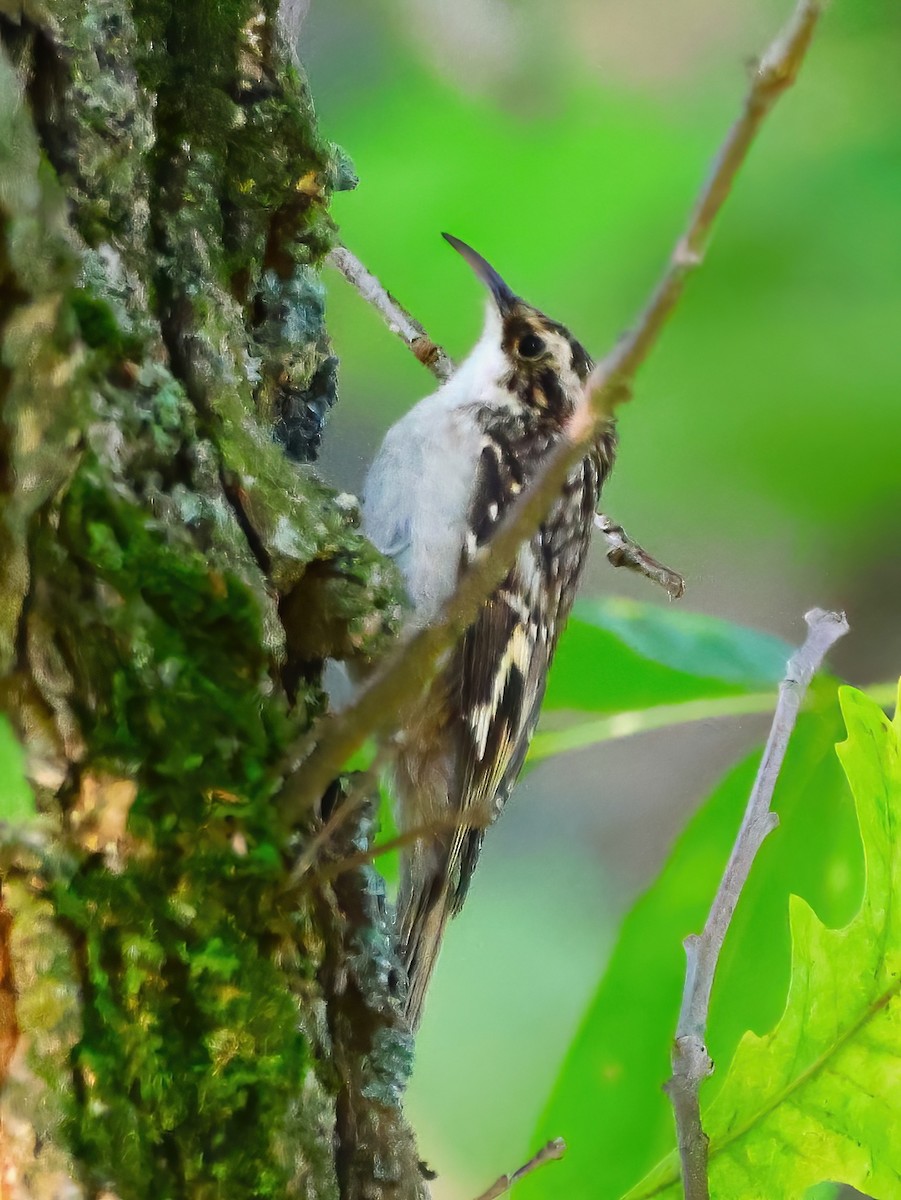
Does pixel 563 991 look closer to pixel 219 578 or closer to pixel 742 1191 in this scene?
pixel 742 1191

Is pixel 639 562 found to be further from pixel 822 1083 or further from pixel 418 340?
pixel 822 1083

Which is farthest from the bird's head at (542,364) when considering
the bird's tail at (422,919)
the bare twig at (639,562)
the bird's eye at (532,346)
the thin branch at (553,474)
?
the thin branch at (553,474)

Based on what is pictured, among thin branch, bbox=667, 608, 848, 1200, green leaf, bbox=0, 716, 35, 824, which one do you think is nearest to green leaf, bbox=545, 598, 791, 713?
thin branch, bbox=667, 608, 848, 1200

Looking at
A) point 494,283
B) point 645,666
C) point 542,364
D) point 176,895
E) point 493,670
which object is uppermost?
point 494,283

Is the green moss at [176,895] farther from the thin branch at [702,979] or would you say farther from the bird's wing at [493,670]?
the bird's wing at [493,670]

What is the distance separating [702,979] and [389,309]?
70 cm

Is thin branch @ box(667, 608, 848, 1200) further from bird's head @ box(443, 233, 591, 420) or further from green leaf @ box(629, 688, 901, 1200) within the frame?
bird's head @ box(443, 233, 591, 420)

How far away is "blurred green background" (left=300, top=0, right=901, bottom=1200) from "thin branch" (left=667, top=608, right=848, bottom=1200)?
21.8 inches

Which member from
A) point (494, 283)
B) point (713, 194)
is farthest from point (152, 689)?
point (494, 283)

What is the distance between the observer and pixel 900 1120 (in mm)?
1066

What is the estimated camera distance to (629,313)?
135cm

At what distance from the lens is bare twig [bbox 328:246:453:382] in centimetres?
107

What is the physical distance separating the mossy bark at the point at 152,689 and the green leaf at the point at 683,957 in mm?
780

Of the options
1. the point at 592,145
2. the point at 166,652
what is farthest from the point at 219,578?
the point at 592,145
